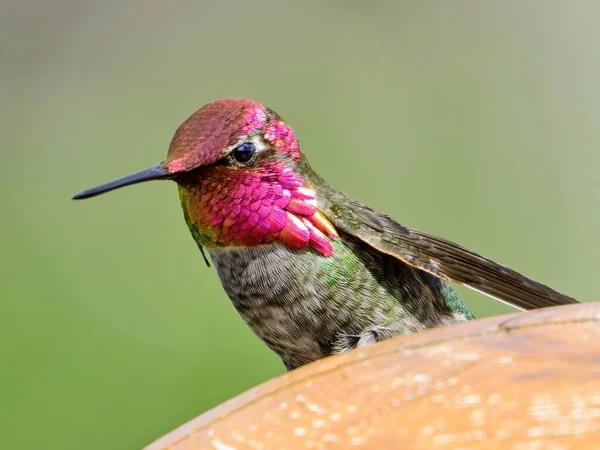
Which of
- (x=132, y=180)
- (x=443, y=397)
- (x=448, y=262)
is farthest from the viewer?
(x=448, y=262)

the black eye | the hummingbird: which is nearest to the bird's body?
the hummingbird

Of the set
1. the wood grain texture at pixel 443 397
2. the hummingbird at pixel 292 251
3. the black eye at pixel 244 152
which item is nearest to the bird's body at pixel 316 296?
the hummingbird at pixel 292 251

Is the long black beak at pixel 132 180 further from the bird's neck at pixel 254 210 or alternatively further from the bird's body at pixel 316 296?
the bird's body at pixel 316 296

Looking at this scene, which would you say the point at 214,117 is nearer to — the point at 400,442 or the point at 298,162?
the point at 298,162

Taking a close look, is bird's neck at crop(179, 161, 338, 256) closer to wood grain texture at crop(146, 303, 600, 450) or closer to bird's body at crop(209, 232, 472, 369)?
bird's body at crop(209, 232, 472, 369)

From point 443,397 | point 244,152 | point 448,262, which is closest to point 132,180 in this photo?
point 244,152

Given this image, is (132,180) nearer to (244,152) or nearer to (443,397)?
(244,152)
